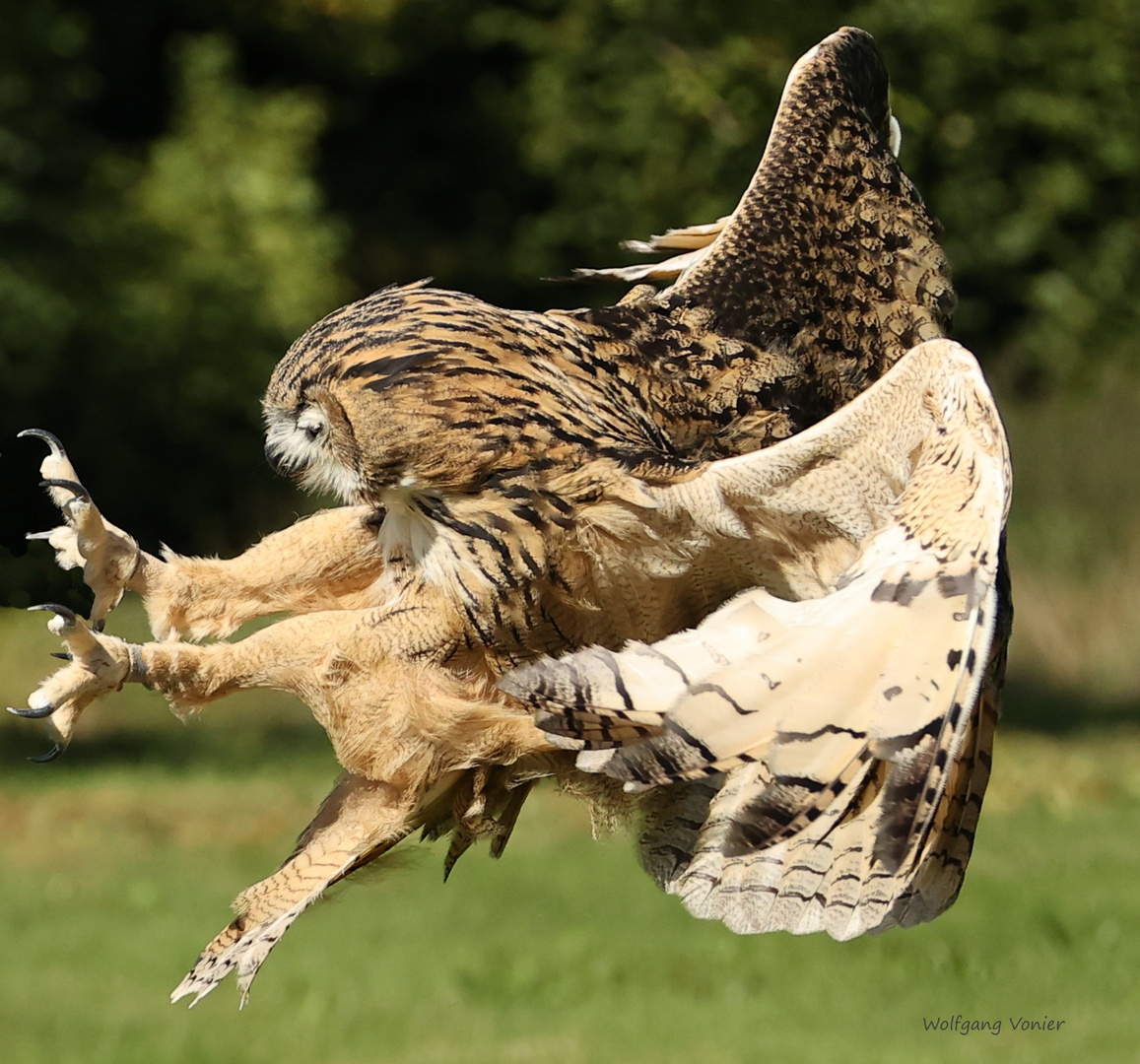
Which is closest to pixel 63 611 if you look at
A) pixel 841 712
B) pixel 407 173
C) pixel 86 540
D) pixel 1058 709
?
pixel 86 540

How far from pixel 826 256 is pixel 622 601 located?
1262mm

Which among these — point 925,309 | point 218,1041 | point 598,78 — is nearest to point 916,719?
point 925,309

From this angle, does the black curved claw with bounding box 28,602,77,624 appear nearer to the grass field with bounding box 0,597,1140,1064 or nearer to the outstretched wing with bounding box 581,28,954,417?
the outstretched wing with bounding box 581,28,954,417

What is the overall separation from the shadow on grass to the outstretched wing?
8884 mm

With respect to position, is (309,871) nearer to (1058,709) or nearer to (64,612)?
(64,612)

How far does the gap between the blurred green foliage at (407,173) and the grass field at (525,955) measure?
86.5 inches

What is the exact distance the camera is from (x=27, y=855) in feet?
32.3

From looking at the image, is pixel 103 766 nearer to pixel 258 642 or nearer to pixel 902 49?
pixel 902 49

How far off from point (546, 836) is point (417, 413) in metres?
7.53

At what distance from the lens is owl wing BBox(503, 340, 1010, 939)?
8.88 feet

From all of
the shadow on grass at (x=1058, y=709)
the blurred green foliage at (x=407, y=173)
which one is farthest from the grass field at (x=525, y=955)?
the blurred green foliage at (x=407, y=173)

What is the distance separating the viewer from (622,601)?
3.24 meters

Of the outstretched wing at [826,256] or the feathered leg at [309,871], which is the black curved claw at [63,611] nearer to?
the feathered leg at [309,871]

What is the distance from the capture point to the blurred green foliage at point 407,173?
439 inches
